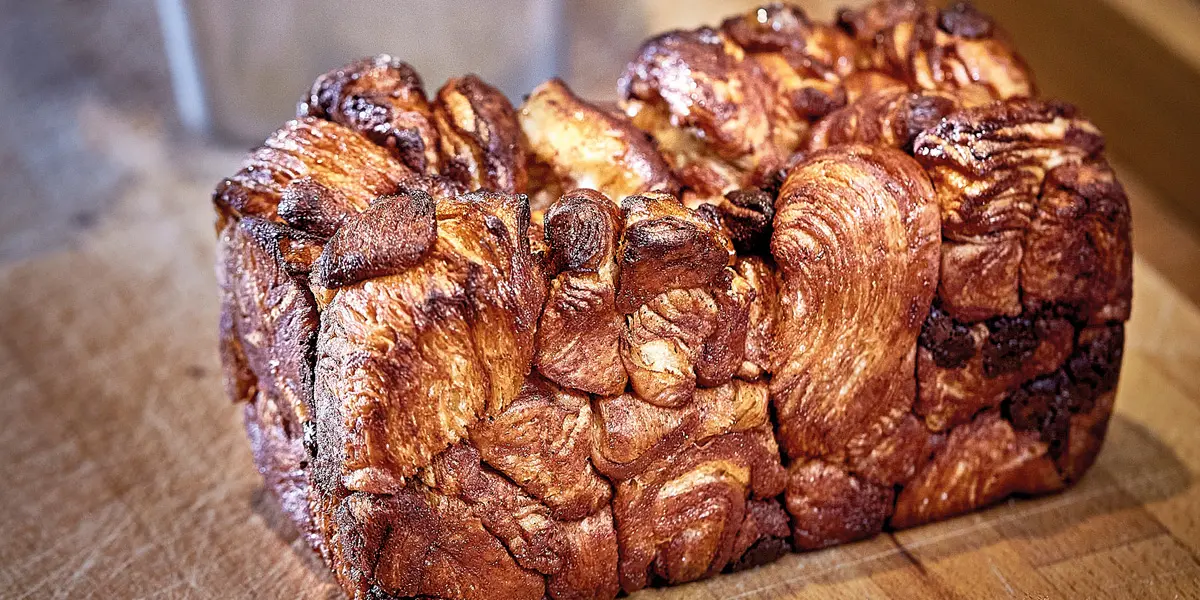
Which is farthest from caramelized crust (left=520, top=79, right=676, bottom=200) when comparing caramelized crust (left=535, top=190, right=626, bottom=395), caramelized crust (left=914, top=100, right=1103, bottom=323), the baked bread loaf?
caramelized crust (left=914, top=100, right=1103, bottom=323)

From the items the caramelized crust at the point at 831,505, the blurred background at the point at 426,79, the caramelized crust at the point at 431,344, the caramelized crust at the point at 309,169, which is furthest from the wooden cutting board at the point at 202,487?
the caramelized crust at the point at 309,169

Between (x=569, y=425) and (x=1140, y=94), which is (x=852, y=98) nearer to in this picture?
(x=569, y=425)

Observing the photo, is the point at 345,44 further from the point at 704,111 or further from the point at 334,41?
the point at 704,111

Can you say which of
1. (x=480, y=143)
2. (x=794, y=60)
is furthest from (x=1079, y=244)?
(x=480, y=143)

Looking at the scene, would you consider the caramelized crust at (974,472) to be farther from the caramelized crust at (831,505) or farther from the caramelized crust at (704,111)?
the caramelized crust at (704,111)

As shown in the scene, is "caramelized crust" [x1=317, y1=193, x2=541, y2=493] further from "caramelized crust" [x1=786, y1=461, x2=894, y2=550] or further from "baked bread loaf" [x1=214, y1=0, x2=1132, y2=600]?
"caramelized crust" [x1=786, y1=461, x2=894, y2=550]
